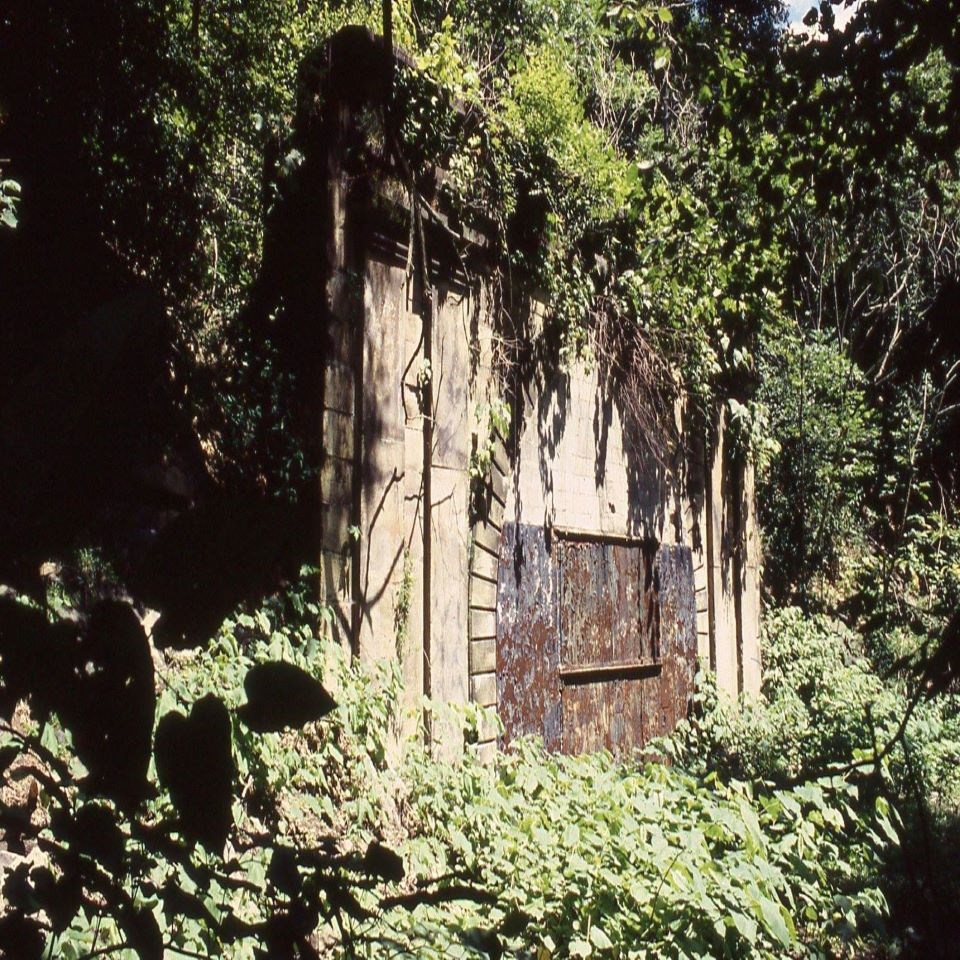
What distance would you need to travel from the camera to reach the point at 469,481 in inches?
233

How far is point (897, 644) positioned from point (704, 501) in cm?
339

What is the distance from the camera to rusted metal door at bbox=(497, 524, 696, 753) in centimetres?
630

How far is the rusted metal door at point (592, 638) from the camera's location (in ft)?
20.7

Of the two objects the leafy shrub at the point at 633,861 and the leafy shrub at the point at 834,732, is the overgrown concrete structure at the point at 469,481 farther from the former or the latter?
the leafy shrub at the point at 633,861

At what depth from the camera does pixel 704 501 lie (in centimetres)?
897

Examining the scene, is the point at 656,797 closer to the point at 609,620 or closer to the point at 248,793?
the point at 248,793

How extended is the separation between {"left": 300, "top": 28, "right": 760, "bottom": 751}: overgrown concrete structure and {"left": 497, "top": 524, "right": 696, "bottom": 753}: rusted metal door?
0.02 m

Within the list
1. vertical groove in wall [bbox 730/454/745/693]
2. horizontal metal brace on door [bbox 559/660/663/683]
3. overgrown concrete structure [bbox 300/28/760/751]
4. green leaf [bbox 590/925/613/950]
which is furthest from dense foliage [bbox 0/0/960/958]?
horizontal metal brace on door [bbox 559/660/663/683]

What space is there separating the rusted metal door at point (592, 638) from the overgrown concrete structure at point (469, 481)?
0.05 feet

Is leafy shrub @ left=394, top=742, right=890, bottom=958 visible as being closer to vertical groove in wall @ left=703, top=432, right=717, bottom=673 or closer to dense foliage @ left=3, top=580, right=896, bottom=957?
dense foliage @ left=3, top=580, right=896, bottom=957

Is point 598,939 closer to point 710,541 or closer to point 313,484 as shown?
point 313,484

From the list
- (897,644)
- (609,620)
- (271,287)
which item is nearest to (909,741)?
(609,620)

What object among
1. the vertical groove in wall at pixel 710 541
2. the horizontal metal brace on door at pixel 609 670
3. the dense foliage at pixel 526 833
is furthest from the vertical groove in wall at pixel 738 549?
the dense foliage at pixel 526 833

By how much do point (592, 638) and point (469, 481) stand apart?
1.91m
